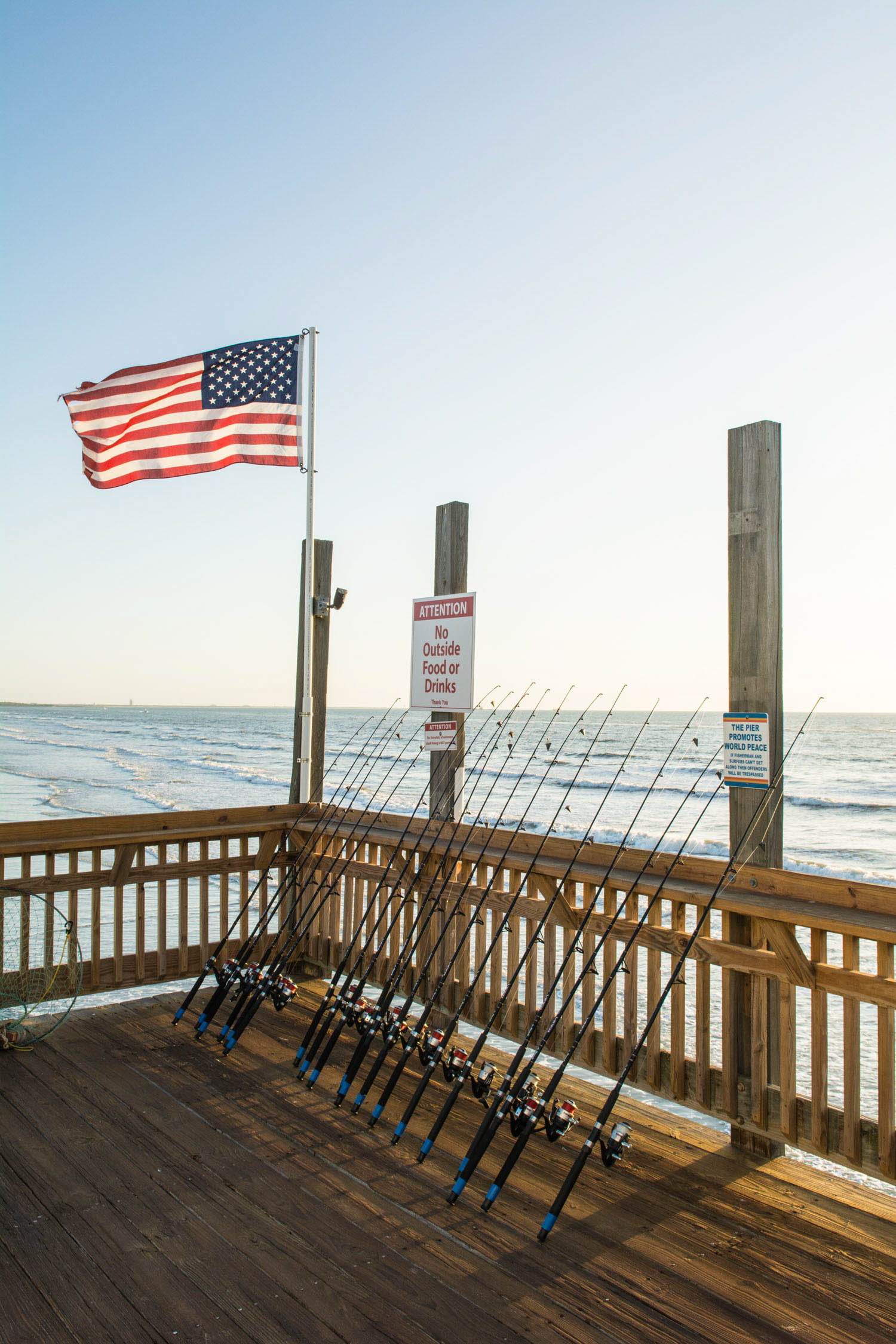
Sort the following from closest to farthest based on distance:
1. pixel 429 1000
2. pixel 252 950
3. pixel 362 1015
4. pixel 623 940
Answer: pixel 623 940, pixel 429 1000, pixel 362 1015, pixel 252 950

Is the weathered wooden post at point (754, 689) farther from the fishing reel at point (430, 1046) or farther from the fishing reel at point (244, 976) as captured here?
the fishing reel at point (244, 976)

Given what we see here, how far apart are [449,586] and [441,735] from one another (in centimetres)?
76

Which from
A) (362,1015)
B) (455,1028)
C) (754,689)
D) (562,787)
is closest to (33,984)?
(362,1015)

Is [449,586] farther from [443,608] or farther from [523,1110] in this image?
[523,1110]

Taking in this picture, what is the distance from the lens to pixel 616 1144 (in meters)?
2.71

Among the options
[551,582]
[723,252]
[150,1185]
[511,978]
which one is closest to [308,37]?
[723,252]

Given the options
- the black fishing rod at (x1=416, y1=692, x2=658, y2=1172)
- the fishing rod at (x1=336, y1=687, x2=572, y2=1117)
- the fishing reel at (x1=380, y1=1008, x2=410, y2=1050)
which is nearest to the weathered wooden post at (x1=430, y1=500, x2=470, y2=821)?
the fishing rod at (x1=336, y1=687, x2=572, y2=1117)

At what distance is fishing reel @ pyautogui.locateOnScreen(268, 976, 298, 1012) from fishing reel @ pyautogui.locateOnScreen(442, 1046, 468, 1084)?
920mm

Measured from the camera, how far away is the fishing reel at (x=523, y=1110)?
107 inches

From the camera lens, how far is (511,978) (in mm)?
3236

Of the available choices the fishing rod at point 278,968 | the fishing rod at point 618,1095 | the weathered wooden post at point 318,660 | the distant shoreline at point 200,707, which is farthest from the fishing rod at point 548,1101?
the distant shoreline at point 200,707

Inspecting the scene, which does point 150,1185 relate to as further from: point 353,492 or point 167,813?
point 353,492

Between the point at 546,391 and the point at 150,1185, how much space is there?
37.1 feet

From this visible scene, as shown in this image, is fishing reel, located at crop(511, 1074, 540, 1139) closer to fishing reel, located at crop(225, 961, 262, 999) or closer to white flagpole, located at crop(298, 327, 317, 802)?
fishing reel, located at crop(225, 961, 262, 999)
